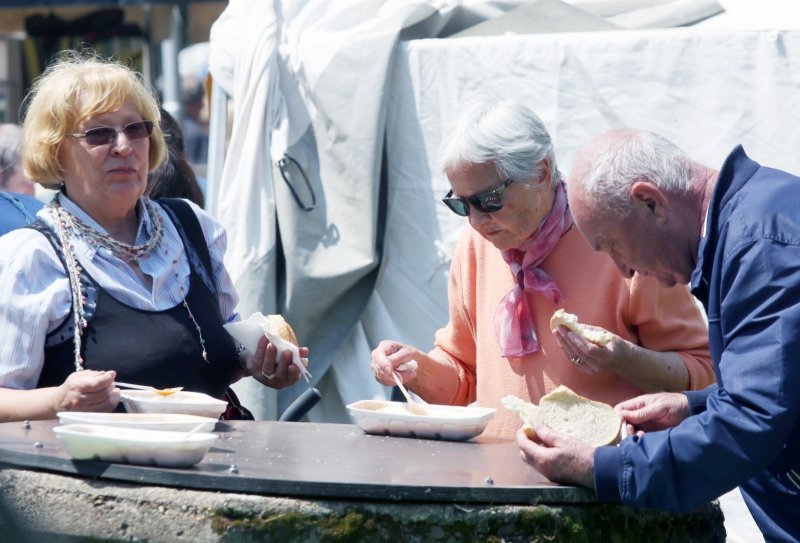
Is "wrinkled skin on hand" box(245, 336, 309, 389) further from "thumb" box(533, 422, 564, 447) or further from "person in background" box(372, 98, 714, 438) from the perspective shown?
"thumb" box(533, 422, 564, 447)

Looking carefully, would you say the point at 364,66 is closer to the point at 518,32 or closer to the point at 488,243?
the point at 518,32

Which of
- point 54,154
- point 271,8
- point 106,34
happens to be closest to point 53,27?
point 106,34

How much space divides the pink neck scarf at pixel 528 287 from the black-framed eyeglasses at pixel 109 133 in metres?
1.11

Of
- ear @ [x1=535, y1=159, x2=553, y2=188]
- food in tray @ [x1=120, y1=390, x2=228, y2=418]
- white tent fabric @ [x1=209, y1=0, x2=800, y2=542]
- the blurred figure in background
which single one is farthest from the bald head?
the blurred figure in background

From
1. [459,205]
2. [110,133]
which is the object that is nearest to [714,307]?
[459,205]

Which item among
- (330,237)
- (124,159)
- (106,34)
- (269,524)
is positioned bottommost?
(106,34)

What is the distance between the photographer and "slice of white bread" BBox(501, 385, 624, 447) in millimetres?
2629

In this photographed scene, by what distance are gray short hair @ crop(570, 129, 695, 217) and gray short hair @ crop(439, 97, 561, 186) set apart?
0.58 meters

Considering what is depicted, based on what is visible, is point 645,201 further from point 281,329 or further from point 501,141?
point 281,329

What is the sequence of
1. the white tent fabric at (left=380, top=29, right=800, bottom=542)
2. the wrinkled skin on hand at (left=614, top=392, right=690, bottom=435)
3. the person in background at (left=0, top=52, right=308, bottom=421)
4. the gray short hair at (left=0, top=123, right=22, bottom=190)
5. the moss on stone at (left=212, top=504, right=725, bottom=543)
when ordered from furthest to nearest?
the gray short hair at (left=0, top=123, right=22, bottom=190) < the white tent fabric at (left=380, top=29, right=800, bottom=542) < the person in background at (left=0, top=52, right=308, bottom=421) < the wrinkled skin on hand at (left=614, top=392, right=690, bottom=435) < the moss on stone at (left=212, top=504, right=725, bottom=543)

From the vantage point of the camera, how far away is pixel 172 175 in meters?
5.04

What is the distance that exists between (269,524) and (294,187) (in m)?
3.26

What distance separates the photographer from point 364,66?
535 cm

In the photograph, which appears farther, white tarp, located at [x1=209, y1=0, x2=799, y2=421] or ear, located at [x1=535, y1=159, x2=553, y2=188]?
white tarp, located at [x1=209, y1=0, x2=799, y2=421]
